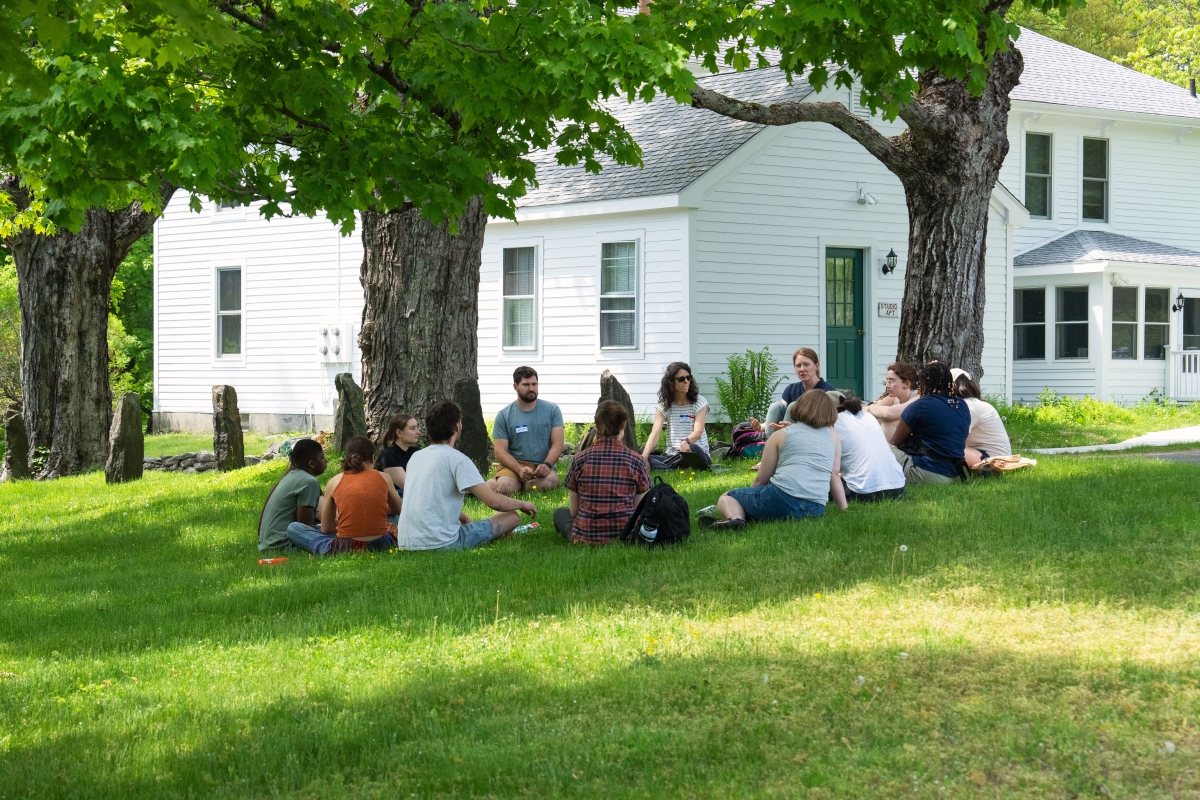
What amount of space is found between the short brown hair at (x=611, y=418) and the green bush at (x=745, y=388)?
10.1m

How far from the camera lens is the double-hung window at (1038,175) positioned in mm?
25938

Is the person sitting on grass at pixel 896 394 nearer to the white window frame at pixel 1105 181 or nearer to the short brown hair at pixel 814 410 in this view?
the short brown hair at pixel 814 410

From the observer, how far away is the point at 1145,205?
88.4 feet

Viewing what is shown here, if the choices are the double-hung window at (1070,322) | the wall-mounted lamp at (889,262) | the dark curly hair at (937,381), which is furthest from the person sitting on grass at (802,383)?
the double-hung window at (1070,322)

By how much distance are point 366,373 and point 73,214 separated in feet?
17.4

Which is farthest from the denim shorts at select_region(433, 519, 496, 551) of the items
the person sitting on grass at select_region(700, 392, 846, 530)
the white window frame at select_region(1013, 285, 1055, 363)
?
the white window frame at select_region(1013, 285, 1055, 363)

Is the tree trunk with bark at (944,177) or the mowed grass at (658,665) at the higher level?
the tree trunk with bark at (944,177)

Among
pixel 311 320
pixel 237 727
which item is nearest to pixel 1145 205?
pixel 311 320

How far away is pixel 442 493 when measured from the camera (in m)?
9.60

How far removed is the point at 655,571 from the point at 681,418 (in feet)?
19.3

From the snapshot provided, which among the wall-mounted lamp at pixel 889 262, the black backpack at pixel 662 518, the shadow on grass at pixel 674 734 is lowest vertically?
the shadow on grass at pixel 674 734

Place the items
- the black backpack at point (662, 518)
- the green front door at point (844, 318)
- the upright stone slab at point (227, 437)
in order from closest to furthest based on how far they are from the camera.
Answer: the black backpack at point (662, 518)
the upright stone slab at point (227, 437)
the green front door at point (844, 318)

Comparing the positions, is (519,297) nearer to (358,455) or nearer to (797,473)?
(358,455)

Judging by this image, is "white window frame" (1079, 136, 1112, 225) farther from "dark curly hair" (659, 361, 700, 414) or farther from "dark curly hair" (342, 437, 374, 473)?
"dark curly hair" (342, 437, 374, 473)
